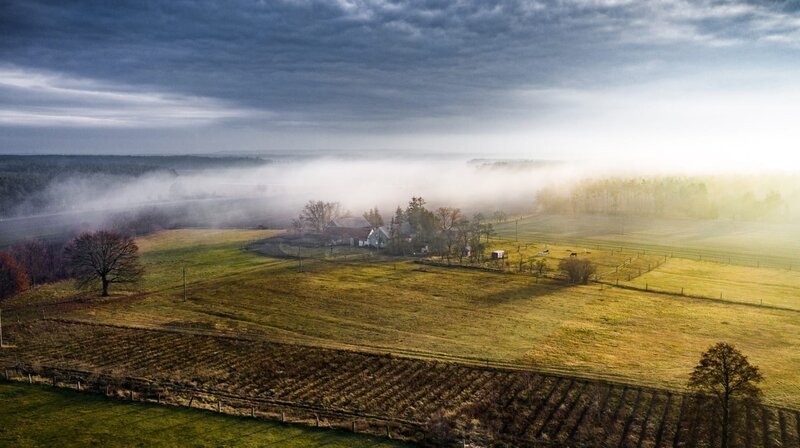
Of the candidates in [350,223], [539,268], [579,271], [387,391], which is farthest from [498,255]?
[387,391]

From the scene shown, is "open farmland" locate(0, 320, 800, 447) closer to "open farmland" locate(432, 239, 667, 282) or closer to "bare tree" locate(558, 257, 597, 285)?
"bare tree" locate(558, 257, 597, 285)

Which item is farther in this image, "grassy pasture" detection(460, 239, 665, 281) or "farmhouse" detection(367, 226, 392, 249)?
"farmhouse" detection(367, 226, 392, 249)

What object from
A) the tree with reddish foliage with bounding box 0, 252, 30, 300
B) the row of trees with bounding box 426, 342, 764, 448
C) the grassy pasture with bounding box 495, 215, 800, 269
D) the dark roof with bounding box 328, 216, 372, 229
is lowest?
the row of trees with bounding box 426, 342, 764, 448

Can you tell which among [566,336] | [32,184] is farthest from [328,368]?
[32,184]

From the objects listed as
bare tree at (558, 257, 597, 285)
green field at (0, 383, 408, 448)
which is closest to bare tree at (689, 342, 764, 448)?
green field at (0, 383, 408, 448)

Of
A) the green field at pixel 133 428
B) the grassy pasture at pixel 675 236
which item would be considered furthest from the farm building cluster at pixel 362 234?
the green field at pixel 133 428

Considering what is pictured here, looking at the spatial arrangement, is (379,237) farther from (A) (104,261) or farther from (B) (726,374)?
(B) (726,374)
